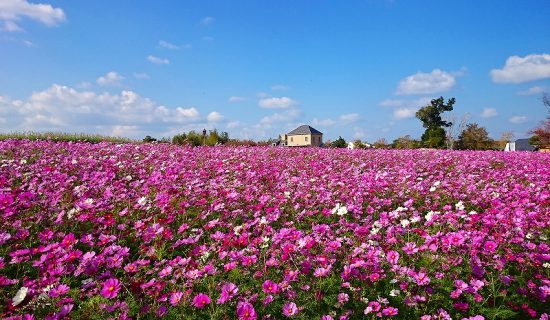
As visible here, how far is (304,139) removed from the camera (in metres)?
82.1

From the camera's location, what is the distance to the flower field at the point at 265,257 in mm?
2828

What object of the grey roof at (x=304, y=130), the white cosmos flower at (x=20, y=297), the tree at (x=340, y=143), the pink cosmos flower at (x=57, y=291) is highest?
the grey roof at (x=304, y=130)

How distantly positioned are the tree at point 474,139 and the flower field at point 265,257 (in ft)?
141

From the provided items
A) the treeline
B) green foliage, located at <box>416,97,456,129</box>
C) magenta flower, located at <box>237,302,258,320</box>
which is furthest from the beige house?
magenta flower, located at <box>237,302,258,320</box>

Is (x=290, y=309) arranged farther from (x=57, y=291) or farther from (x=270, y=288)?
(x=57, y=291)

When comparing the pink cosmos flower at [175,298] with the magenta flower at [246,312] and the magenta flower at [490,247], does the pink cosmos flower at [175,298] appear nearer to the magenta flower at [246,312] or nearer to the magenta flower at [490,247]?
the magenta flower at [246,312]

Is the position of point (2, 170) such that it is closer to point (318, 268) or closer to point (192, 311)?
point (192, 311)

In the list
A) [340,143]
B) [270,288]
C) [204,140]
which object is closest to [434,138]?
[340,143]

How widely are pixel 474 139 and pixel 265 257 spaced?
48706mm

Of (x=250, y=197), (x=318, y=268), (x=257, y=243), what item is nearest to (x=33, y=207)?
(x=250, y=197)

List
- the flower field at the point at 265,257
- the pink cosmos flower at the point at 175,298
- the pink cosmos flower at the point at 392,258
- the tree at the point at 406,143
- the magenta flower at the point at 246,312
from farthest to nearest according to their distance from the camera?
the tree at the point at 406,143 → the pink cosmos flower at the point at 392,258 → the flower field at the point at 265,257 → the pink cosmos flower at the point at 175,298 → the magenta flower at the point at 246,312

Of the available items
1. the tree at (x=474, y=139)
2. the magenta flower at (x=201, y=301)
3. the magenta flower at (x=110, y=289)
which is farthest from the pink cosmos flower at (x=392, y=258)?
the tree at (x=474, y=139)

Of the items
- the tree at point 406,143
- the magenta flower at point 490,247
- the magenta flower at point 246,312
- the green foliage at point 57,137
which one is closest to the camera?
the magenta flower at point 246,312

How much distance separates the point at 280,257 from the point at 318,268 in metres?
0.44
